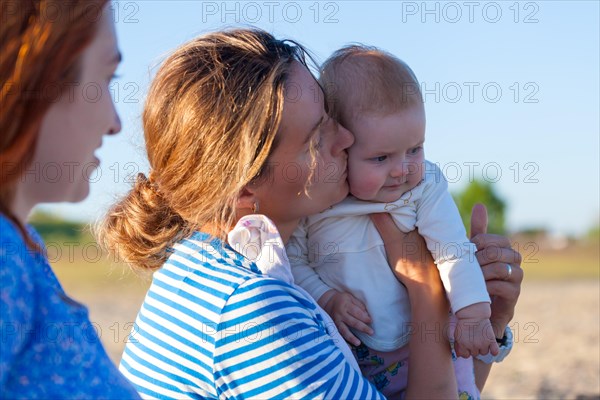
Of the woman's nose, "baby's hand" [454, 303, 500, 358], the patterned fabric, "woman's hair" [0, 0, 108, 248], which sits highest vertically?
"woman's hair" [0, 0, 108, 248]

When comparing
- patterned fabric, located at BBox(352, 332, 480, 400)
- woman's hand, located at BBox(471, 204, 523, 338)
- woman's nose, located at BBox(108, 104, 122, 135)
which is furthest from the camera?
woman's hand, located at BBox(471, 204, 523, 338)

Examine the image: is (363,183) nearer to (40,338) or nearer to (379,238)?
(379,238)

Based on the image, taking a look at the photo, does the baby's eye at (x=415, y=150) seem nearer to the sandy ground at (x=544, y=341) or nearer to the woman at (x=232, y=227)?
the woman at (x=232, y=227)

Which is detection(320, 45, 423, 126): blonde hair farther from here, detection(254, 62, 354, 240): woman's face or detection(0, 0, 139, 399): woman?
detection(0, 0, 139, 399): woman

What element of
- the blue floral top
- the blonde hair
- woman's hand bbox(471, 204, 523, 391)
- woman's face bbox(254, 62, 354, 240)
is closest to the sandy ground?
woman's hand bbox(471, 204, 523, 391)

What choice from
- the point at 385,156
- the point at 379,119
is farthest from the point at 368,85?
the point at 385,156

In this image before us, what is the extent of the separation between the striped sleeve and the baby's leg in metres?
0.72

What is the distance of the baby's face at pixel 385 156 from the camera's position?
9.50 feet

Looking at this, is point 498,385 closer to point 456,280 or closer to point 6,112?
point 456,280

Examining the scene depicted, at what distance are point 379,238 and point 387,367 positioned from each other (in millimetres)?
463

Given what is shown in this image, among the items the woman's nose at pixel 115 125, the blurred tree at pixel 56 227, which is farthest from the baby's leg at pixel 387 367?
the blurred tree at pixel 56 227

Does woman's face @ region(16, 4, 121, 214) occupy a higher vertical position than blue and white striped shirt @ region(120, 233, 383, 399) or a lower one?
higher

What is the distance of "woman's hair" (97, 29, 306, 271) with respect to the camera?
246cm

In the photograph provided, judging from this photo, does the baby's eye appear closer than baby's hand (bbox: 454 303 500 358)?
No
